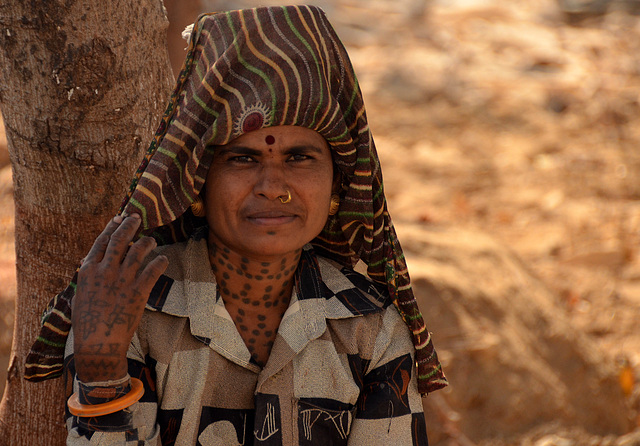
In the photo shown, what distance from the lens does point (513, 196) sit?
6.19 meters

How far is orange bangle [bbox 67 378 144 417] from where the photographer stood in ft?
5.65

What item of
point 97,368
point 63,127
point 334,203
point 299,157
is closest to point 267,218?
point 299,157

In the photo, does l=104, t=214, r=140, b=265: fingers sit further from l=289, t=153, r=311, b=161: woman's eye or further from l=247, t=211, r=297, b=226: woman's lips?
l=289, t=153, r=311, b=161: woman's eye

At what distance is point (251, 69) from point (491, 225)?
13.9 feet

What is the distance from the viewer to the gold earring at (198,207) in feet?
6.82

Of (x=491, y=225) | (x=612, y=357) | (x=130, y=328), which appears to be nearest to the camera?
(x=130, y=328)

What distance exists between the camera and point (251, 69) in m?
1.91

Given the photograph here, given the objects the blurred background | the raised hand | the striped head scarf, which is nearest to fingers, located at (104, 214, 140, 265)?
the raised hand

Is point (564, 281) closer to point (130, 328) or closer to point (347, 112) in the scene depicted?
point (347, 112)

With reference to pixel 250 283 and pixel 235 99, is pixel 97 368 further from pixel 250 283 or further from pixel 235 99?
pixel 235 99

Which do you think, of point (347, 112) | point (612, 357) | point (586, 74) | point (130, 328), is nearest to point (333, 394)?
point (130, 328)

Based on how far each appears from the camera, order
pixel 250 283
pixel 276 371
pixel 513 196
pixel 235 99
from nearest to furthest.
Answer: pixel 235 99, pixel 276 371, pixel 250 283, pixel 513 196

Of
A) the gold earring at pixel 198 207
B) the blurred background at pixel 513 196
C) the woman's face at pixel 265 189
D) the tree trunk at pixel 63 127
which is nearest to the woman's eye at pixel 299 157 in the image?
the woman's face at pixel 265 189

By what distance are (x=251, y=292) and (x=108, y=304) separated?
1.68ft
